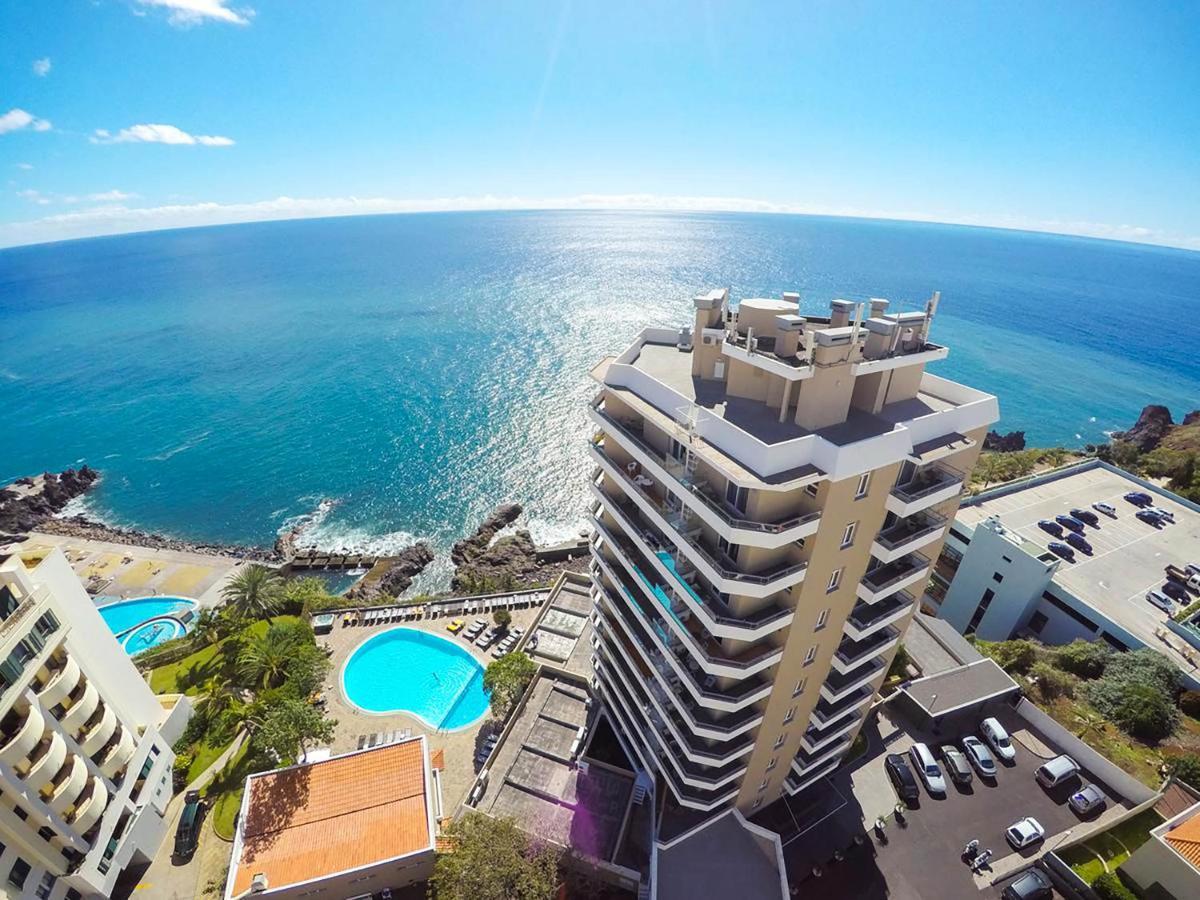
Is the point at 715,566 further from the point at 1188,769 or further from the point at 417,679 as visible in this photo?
the point at 417,679

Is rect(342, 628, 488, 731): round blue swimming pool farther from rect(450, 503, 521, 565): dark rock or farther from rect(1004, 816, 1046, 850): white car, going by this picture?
rect(1004, 816, 1046, 850): white car

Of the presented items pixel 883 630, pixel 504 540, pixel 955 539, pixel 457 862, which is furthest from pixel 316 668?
pixel 955 539

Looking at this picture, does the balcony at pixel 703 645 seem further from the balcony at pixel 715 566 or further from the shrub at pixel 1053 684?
the shrub at pixel 1053 684

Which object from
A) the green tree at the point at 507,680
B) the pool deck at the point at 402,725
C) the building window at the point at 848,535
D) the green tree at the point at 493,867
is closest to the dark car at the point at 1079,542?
the building window at the point at 848,535

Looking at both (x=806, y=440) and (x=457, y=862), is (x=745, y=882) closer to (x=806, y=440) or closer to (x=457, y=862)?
(x=457, y=862)

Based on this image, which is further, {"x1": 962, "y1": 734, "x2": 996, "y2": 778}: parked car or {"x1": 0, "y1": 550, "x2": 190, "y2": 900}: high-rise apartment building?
{"x1": 962, "y1": 734, "x2": 996, "y2": 778}: parked car

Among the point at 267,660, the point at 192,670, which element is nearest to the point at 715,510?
the point at 267,660

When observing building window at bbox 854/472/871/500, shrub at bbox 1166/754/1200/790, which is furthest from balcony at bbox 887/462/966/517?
shrub at bbox 1166/754/1200/790
